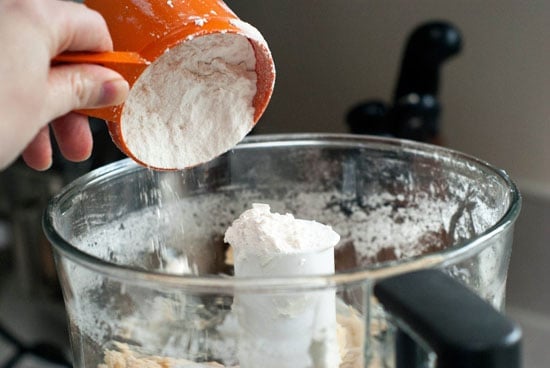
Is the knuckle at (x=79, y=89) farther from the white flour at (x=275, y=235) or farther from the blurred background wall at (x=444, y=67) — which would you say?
the blurred background wall at (x=444, y=67)

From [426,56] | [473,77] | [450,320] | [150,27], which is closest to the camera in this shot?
[450,320]

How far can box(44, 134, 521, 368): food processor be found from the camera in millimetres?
327

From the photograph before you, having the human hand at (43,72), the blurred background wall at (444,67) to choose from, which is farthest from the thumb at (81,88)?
the blurred background wall at (444,67)

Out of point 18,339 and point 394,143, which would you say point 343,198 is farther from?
point 18,339

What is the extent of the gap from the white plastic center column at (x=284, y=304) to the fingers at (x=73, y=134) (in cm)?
10

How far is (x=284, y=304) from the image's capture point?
38cm

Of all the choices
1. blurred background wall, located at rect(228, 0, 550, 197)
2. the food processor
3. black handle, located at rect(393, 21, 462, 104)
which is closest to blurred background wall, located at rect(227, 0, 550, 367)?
blurred background wall, located at rect(228, 0, 550, 197)

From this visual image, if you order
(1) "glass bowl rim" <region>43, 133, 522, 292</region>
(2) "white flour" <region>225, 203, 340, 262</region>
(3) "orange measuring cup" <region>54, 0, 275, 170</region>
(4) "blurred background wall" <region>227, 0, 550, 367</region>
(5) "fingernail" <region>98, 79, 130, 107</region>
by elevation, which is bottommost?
(4) "blurred background wall" <region>227, 0, 550, 367</region>

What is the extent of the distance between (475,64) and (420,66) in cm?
15

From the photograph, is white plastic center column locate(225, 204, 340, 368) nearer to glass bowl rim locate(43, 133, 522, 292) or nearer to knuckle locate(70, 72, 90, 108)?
glass bowl rim locate(43, 133, 522, 292)

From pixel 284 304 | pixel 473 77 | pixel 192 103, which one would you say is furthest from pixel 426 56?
pixel 284 304

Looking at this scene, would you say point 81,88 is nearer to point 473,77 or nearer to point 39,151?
point 39,151

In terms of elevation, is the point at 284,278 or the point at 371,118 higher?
the point at 284,278

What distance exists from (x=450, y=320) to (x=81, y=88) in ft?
0.60
